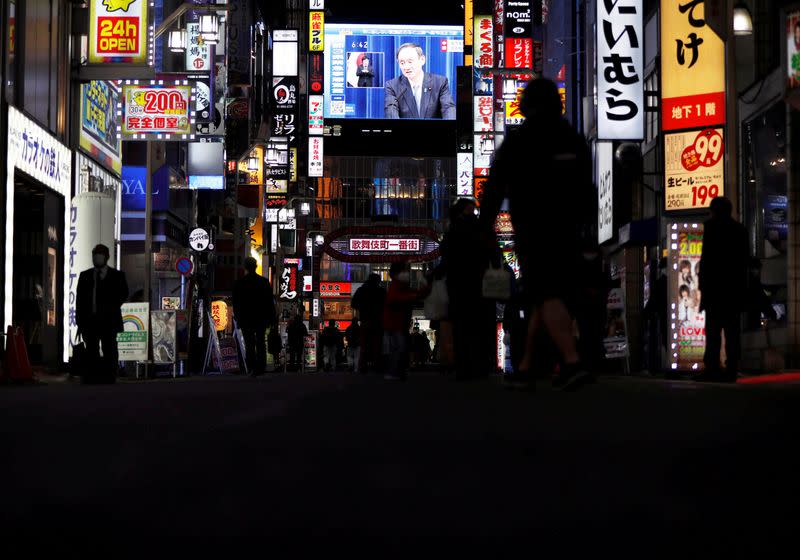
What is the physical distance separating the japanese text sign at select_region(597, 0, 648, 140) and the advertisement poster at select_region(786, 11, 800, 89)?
12.1 meters

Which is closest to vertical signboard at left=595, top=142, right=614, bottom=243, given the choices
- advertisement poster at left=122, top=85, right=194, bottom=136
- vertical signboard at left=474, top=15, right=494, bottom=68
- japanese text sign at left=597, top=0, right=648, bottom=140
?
japanese text sign at left=597, top=0, right=648, bottom=140

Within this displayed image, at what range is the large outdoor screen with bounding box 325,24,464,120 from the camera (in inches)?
4227

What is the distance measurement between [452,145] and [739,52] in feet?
283

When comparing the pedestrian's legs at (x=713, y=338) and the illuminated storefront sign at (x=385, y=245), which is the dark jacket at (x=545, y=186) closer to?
the pedestrian's legs at (x=713, y=338)

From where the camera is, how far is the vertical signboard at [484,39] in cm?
5297

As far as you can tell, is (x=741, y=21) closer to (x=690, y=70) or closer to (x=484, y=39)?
(x=690, y=70)

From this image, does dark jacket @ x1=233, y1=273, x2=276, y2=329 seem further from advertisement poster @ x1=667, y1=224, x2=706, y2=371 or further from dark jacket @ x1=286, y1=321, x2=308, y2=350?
dark jacket @ x1=286, y1=321, x2=308, y2=350

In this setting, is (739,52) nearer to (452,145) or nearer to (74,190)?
(74,190)

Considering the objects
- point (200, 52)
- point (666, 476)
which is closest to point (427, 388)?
point (666, 476)

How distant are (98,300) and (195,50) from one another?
23.8 m

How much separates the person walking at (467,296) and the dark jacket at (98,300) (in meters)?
4.87

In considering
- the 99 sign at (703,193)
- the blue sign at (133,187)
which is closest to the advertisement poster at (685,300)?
the 99 sign at (703,193)

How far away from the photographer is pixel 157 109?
82.6 ft

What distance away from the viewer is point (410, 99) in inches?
4412
